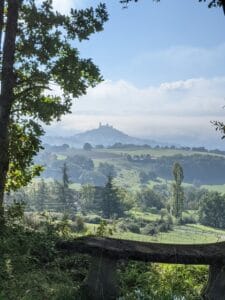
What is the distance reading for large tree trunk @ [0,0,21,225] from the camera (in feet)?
57.5

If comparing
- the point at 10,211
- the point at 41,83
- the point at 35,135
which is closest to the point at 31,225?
the point at 10,211

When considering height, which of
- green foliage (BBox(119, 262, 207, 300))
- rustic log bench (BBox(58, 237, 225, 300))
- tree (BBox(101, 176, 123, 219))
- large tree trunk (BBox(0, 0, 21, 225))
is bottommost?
tree (BBox(101, 176, 123, 219))

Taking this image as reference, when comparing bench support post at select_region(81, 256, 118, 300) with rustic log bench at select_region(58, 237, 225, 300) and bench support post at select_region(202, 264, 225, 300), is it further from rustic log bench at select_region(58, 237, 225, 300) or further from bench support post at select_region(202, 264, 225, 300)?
bench support post at select_region(202, 264, 225, 300)

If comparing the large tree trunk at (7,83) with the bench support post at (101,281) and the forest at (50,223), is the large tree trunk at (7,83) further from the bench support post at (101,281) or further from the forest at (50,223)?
the bench support post at (101,281)

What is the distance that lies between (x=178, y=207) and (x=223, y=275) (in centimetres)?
17904

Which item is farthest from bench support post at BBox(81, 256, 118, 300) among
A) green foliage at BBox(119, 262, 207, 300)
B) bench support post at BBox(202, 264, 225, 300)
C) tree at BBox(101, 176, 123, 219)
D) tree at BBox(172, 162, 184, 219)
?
tree at BBox(172, 162, 184, 219)

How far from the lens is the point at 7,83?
58.7 feet

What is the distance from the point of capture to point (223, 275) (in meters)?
8.93

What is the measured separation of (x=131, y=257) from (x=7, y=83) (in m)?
11.2

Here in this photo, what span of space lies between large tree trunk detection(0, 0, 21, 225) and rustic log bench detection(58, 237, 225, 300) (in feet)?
28.7

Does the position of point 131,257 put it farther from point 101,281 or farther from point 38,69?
point 38,69

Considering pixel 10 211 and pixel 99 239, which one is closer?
pixel 99 239

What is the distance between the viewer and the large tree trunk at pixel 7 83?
17.5 metres

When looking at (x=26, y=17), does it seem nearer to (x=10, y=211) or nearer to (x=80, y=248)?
(x=10, y=211)
